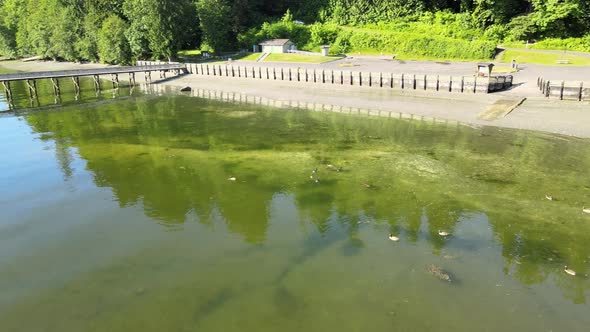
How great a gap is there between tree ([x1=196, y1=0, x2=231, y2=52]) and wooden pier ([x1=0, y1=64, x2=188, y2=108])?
12.3 m

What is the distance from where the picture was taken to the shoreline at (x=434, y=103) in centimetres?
3378

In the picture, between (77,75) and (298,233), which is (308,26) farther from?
(298,233)

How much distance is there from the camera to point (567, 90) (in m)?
38.6

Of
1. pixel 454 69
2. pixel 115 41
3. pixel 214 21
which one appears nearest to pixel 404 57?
pixel 454 69

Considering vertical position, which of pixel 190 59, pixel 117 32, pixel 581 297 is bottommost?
pixel 581 297

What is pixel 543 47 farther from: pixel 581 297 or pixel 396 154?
pixel 581 297

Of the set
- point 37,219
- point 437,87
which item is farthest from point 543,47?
point 37,219

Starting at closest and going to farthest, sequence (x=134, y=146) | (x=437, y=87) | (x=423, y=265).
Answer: (x=423, y=265) < (x=134, y=146) < (x=437, y=87)

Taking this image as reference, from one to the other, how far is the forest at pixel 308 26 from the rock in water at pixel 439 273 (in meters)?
56.1

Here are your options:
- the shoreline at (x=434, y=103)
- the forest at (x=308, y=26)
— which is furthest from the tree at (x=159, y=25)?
the shoreline at (x=434, y=103)

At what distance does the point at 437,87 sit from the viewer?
47.2m

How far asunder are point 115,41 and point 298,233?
80.7 m

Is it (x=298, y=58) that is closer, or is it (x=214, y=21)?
(x=298, y=58)

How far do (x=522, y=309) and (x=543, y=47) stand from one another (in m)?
61.9
